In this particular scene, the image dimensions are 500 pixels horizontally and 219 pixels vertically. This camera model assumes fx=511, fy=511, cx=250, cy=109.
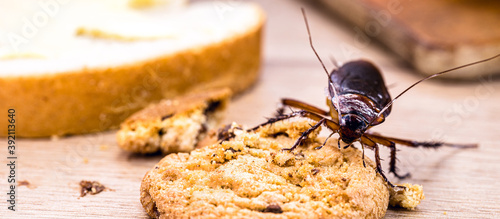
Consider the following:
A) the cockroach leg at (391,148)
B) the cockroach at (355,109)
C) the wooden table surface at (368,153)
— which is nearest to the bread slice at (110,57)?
the wooden table surface at (368,153)

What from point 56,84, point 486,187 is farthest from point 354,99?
point 56,84

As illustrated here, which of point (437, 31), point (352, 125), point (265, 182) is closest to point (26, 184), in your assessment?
point (265, 182)

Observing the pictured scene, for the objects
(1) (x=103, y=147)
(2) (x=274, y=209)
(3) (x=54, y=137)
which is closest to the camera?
(2) (x=274, y=209)

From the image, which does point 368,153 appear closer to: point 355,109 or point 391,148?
point 391,148

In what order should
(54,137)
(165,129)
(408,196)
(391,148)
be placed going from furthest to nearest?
(54,137) < (165,129) < (391,148) < (408,196)

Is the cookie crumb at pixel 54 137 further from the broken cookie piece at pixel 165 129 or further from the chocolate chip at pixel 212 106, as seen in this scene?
the chocolate chip at pixel 212 106

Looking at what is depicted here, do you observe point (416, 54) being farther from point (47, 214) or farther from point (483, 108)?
point (47, 214)

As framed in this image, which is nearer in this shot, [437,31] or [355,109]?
[355,109]

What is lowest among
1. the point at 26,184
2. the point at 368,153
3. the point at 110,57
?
the point at 26,184

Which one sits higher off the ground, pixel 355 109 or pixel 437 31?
pixel 437 31
